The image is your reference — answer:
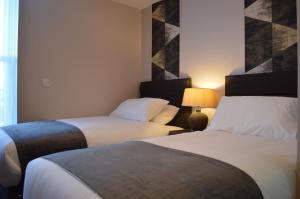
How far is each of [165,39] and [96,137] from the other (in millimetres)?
1906

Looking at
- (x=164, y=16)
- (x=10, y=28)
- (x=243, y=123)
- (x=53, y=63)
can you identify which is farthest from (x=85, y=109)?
(x=243, y=123)

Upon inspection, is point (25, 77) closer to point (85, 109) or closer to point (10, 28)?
point (10, 28)

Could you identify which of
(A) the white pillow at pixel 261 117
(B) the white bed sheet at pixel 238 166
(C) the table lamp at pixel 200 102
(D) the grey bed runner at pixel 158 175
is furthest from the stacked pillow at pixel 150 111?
(D) the grey bed runner at pixel 158 175

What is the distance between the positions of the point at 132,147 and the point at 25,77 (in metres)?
2.07

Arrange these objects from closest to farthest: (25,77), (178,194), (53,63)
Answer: (178,194) → (25,77) → (53,63)

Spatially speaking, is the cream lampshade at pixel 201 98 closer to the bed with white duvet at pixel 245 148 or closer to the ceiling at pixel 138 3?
the bed with white duvet at pixel 245 148

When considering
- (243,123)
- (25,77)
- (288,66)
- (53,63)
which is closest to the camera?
(243,123)

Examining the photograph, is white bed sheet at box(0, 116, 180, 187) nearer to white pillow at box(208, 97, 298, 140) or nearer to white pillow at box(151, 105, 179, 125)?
white pillow at box(151, 105, 179, 125)

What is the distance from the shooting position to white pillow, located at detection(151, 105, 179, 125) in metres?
2.79

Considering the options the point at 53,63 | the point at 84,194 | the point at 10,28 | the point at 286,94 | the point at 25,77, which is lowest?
the point at 84,194

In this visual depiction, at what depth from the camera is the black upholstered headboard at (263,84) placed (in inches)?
76.6

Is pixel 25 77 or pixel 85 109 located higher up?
pixel 25 77

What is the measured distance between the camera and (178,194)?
0.78 m

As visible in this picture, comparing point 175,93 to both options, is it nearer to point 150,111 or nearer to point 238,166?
point 150,111
